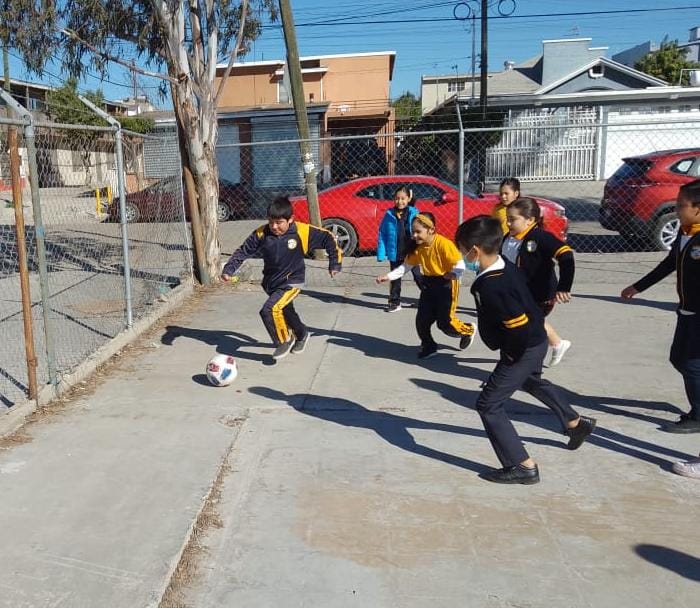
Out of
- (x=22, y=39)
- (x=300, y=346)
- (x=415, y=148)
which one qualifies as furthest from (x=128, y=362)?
(x=415, y=148)

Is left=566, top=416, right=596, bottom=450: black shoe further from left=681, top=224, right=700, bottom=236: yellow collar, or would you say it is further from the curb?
the curb

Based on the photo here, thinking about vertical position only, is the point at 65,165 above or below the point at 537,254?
above

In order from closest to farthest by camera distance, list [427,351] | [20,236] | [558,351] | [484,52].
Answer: [20,236]
[558,351]
[427,351]
[484,52]

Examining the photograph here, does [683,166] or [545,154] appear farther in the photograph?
[545,154]

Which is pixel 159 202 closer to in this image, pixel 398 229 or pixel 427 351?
pixel 398 229

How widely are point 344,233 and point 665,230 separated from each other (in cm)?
514

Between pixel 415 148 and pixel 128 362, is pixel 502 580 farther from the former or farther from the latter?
pixel 415 148

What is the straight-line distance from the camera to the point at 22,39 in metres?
10.2

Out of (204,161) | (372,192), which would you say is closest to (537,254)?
(204,161)

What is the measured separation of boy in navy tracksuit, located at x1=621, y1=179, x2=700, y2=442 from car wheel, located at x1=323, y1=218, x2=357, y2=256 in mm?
8103

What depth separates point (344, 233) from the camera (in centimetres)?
1261

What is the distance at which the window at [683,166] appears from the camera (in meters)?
11.6

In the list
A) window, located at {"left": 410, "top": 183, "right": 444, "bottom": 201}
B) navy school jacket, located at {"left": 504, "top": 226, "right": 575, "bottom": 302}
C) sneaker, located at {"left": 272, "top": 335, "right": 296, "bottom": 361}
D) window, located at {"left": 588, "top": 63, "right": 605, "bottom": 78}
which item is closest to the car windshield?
window, located at {"left": 410, "top": 183, "right": 444, "bottom": 201}

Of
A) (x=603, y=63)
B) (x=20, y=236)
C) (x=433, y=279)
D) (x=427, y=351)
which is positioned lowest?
(x=427, y=351)
